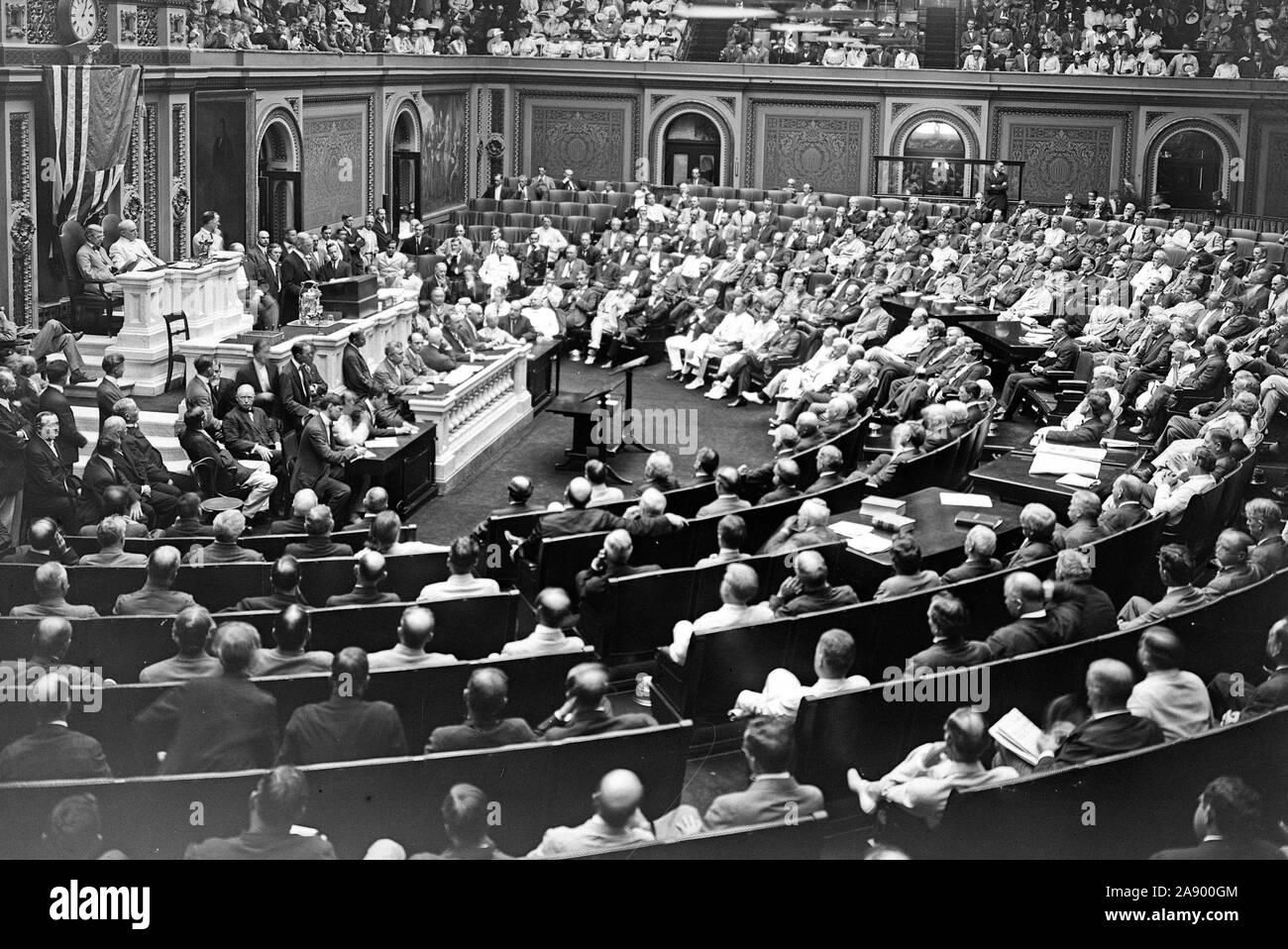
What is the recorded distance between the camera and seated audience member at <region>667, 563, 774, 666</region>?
7648 millimetres

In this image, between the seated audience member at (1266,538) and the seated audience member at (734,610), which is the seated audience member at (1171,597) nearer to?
the seated audience member at (1266,538)

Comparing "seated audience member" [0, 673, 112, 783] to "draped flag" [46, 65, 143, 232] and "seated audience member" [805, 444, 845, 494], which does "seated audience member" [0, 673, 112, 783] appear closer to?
"seated audience member" [805, 444, 845, 494]

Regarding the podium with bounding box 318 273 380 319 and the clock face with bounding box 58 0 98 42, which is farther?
the clock face with bounding box 58 0 98 42

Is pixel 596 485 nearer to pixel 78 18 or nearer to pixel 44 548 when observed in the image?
pixel 44 548

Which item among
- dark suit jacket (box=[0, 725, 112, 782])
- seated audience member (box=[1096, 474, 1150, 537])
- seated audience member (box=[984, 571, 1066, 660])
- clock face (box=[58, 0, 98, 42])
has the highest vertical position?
clock face (box=[58, 0, 98, 42])

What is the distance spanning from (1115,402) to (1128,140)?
16.0 meters

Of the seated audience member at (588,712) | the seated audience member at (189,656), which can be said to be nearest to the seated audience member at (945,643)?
the seated audience member at (588,712)

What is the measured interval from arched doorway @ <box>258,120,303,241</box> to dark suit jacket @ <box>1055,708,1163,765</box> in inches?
702

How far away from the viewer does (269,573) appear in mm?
8547

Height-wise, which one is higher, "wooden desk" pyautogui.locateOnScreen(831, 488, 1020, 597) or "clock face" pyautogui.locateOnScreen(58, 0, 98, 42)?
"clock face" pyautogui.locateOnScreen(58, 0, 98, 42)

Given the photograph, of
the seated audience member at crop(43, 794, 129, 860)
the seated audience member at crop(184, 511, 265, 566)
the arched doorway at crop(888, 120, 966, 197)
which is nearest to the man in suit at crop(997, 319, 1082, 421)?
the seated audience member at crop(184, 511, 265, 566)
